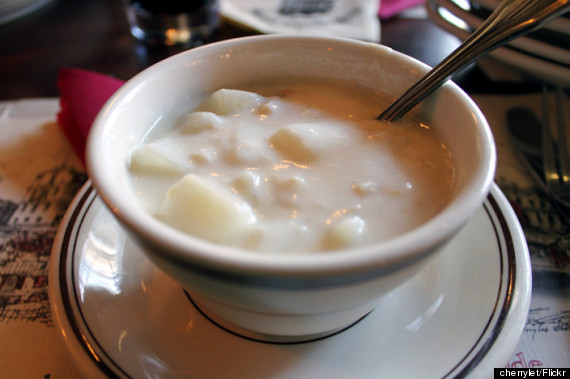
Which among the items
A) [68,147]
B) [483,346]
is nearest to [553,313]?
[483,346]

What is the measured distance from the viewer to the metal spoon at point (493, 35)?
81cm

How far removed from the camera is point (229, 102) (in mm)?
995


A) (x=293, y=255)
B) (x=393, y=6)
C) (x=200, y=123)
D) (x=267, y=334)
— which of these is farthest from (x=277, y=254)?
(x=393, y=6)

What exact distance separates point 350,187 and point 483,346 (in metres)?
0.32

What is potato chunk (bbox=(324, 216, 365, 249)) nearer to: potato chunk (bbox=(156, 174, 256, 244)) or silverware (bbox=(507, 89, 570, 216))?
potato chunk (bbox=(156, 174, 256, 244))

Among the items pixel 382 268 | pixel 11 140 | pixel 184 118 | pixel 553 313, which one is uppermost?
pixel 382 268

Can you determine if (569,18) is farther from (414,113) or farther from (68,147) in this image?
(68,147)

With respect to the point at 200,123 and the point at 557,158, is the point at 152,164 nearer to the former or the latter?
the point at 200,123

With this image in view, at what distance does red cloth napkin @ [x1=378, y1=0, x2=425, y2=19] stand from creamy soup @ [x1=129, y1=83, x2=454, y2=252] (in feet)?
3.53

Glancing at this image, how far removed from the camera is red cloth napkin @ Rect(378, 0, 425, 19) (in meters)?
1.96

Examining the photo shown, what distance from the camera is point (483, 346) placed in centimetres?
72

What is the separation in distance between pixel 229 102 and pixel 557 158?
851 mm

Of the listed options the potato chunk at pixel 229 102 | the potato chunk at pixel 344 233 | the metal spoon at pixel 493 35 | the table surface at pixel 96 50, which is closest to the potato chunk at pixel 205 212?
the potato chunk at pixel 344 233

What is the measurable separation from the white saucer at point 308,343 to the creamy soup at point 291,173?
7.5 inches
